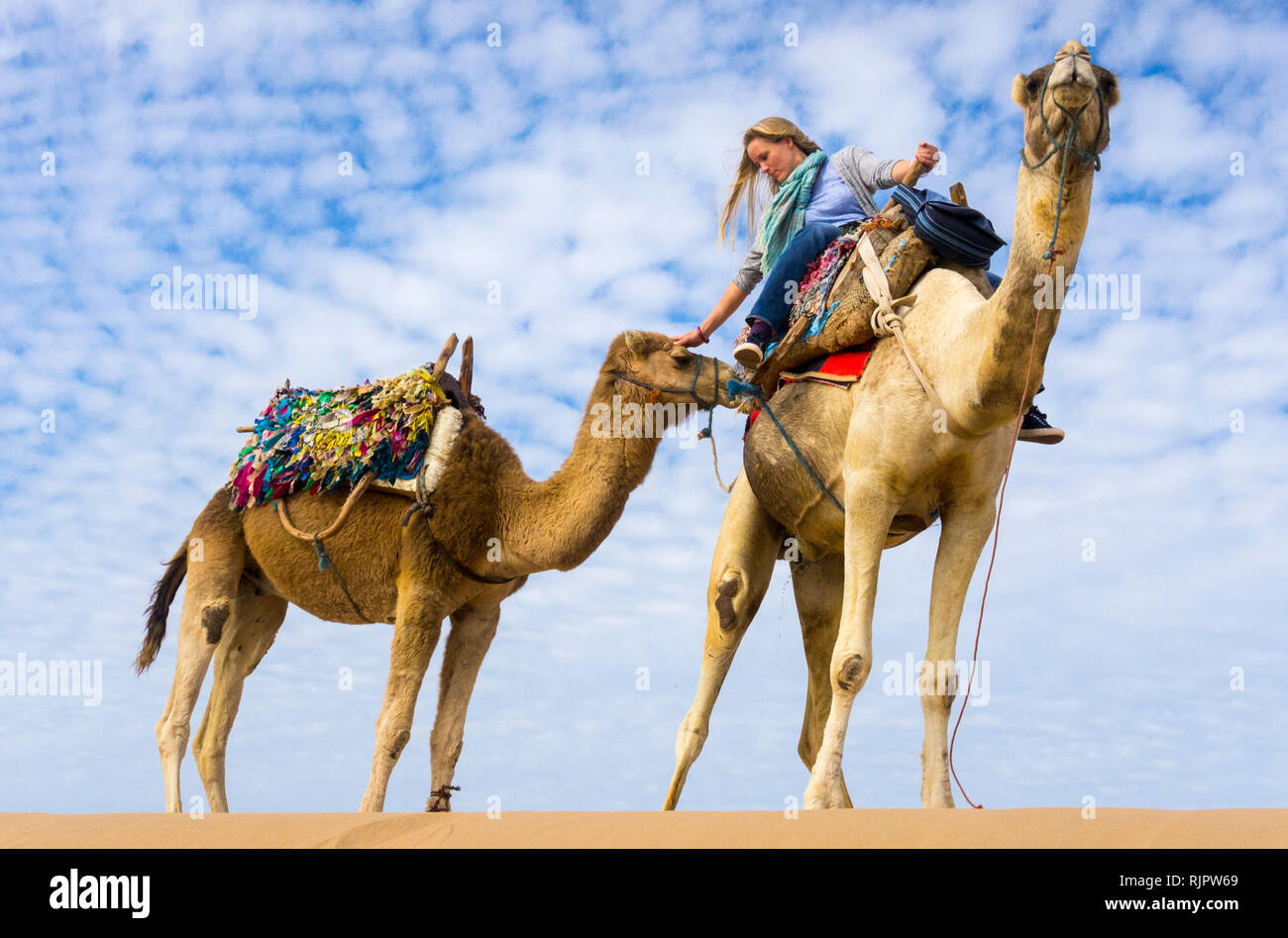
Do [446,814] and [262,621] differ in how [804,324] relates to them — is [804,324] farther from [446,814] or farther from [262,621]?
[262,621]

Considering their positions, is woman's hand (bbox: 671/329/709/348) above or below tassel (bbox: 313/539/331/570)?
above

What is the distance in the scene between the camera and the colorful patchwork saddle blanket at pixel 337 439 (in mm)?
9562

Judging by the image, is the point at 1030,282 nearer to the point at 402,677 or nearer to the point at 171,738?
the point at 402,677

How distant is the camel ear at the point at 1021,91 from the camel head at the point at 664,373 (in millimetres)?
3313

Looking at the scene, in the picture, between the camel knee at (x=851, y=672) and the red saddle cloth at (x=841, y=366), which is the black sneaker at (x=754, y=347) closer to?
the red saddle cloth at (x=841, y=366)

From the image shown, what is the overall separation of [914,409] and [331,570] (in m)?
4.94

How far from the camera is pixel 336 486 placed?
981cm

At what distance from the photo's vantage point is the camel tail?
1070 centimetres

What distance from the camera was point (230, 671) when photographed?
1045 centimetres

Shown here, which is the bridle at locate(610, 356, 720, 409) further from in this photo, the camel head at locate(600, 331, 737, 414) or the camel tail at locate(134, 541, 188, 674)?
the camel tail at locate(134, 541, 188, 674)

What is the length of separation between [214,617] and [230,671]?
29.7 inches

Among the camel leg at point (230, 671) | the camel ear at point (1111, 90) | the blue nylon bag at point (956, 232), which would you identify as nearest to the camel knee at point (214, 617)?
the camel leg at point (230, 671)

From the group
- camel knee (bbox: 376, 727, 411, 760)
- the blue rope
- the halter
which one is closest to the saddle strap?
the blue rope

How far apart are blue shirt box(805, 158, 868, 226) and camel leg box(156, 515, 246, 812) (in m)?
5.29
